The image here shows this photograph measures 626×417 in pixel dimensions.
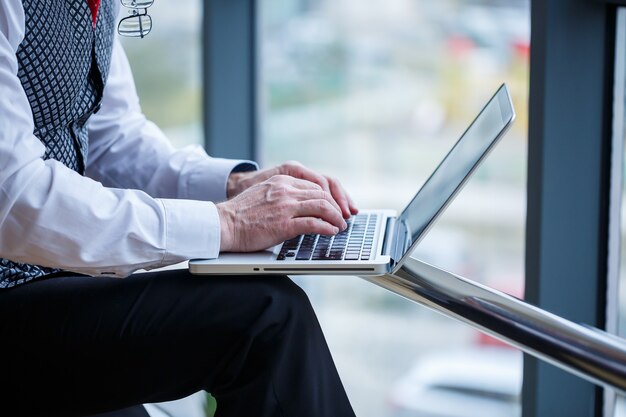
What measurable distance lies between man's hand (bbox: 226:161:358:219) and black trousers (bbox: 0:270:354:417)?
0.84 ft

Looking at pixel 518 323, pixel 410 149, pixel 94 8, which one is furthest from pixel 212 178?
pixel 410 149

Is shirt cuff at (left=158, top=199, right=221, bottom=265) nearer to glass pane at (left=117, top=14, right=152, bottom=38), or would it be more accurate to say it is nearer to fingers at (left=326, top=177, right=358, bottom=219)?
fingers at (left=326, top=177, right=358, bottom=219)

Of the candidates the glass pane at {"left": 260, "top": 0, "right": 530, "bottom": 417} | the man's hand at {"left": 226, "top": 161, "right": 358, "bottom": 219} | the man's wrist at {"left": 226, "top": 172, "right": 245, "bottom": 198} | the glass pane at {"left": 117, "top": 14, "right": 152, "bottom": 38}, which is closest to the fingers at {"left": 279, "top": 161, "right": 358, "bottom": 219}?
the man's hand at {"left": 226, "top": 161, "right": 358, "bottom": 219}

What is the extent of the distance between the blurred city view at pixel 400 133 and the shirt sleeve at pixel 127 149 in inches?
101

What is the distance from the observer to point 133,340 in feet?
4.02

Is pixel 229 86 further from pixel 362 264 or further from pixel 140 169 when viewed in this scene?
pixel 362 264

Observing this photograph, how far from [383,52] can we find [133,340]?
5.34 m

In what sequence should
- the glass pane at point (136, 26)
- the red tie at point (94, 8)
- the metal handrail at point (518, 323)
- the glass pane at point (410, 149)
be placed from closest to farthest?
the metal handrail at point (518, 323)
the red tie at point (94, 8)
the glass pane at point (136, 26)
the glass pane at point (410, 149)

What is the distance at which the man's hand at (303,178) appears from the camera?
1.44 m

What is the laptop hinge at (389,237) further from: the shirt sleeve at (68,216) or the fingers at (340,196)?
the shirt sleeve at (68,216)

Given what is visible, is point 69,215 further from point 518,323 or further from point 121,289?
point 518,323

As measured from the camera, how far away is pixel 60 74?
134cm

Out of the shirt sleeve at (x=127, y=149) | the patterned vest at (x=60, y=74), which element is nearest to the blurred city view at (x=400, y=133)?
the shirt sleeve at (x=127, y=149)

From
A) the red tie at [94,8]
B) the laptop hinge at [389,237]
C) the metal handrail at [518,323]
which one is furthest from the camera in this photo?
the red tie at [94,8]
